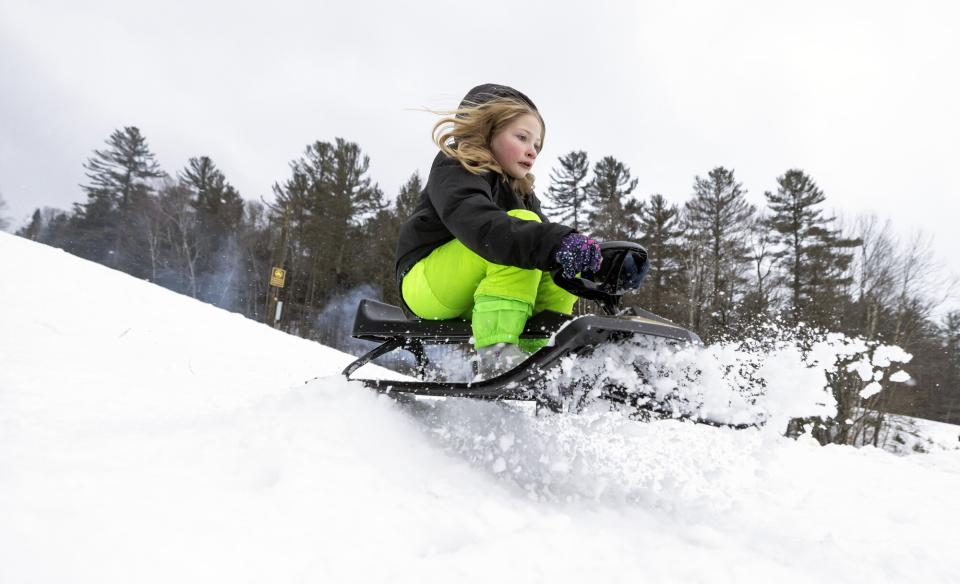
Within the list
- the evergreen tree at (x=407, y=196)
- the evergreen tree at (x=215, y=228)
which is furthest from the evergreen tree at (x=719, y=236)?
the evergreen tree at (x=215, y=228)

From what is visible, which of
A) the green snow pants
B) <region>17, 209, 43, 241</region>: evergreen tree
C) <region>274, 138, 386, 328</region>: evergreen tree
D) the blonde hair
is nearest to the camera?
the green snow pants

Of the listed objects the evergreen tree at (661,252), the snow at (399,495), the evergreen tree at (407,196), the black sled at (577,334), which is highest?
the evergreen tree at (407,196)

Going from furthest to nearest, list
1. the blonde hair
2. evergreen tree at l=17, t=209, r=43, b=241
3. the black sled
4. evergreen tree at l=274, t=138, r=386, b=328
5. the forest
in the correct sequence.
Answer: evergreen tree at l=17, t=209, r=43, b=241 → evergreen tree at l=274, t=138, r=386, b=328 → the forest → the blonde hair → the black sled

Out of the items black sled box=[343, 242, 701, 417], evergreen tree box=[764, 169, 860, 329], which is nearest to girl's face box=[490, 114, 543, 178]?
black sled box=[343, 242, 701, 417]

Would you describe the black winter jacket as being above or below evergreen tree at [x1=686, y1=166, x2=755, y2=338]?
below

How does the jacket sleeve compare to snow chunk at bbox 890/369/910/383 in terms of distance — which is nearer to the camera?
the jacket sleeve

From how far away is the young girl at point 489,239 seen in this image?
4.34 feet

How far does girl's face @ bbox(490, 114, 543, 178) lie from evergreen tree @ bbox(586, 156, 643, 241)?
1719 centimetres

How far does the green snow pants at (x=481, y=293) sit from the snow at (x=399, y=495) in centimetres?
35

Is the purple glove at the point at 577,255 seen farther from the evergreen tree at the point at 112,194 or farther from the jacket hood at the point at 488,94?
the evergreen tree at the point at 112,194

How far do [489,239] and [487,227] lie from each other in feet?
0.13

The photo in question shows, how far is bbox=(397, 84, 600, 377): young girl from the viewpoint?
1.32m

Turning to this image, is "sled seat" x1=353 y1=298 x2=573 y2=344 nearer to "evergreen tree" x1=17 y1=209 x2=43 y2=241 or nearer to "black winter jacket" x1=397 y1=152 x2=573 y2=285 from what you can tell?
"black winter jacket" x1=397 y1=152 x2=573 y2=285

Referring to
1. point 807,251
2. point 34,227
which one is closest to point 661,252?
point 807,251
